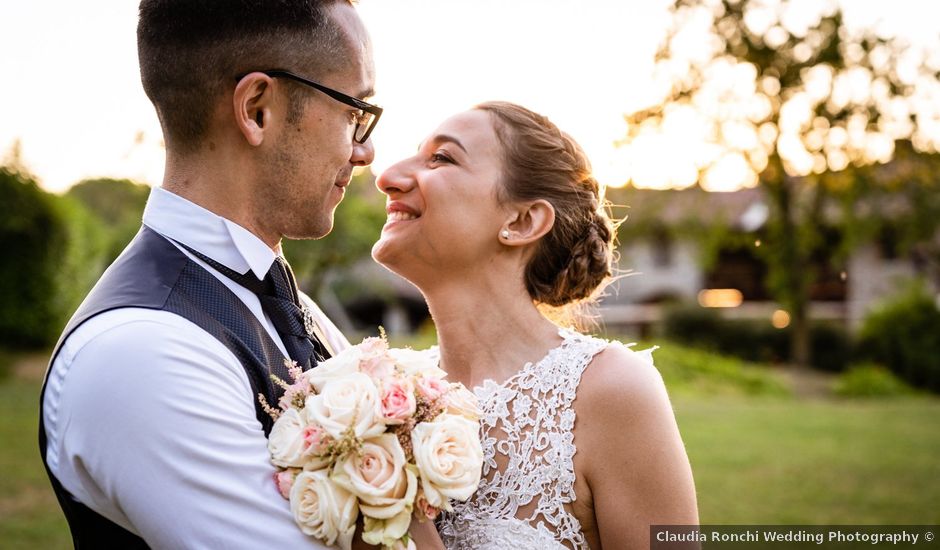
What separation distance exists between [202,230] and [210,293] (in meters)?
0.23

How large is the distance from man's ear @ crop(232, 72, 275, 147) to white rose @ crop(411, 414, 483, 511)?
101 cm

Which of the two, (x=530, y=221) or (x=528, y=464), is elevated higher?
(x=530, y=221)

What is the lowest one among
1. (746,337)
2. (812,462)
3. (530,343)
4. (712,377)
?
(746,337)

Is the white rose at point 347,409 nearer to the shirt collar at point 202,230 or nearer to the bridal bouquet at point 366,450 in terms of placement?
the bridal bouquet at point 366,450

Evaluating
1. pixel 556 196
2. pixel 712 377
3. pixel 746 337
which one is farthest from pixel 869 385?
pixel 556 196

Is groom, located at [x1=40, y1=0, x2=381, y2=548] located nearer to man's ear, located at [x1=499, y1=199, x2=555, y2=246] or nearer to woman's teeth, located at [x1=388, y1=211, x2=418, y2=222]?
woman's teeth, located at [x1=388, y1=211, x2=418, y2=222]

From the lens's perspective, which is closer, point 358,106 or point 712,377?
point 358,106

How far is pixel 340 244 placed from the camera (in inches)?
698

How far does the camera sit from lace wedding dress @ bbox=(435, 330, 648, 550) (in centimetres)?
288

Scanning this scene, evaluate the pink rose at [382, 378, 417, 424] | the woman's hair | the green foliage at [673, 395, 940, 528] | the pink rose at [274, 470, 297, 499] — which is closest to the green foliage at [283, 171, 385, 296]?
the green foliage at [673, 395, 940, 528]

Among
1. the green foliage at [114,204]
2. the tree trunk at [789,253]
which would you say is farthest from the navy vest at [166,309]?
the tree trunk at [789,253]

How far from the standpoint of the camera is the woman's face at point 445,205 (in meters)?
3.17

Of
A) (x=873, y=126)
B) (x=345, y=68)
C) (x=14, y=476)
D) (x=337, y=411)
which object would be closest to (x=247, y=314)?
(x=337, y=411)

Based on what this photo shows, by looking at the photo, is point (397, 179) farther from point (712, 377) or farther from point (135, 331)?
point (712, 377)
